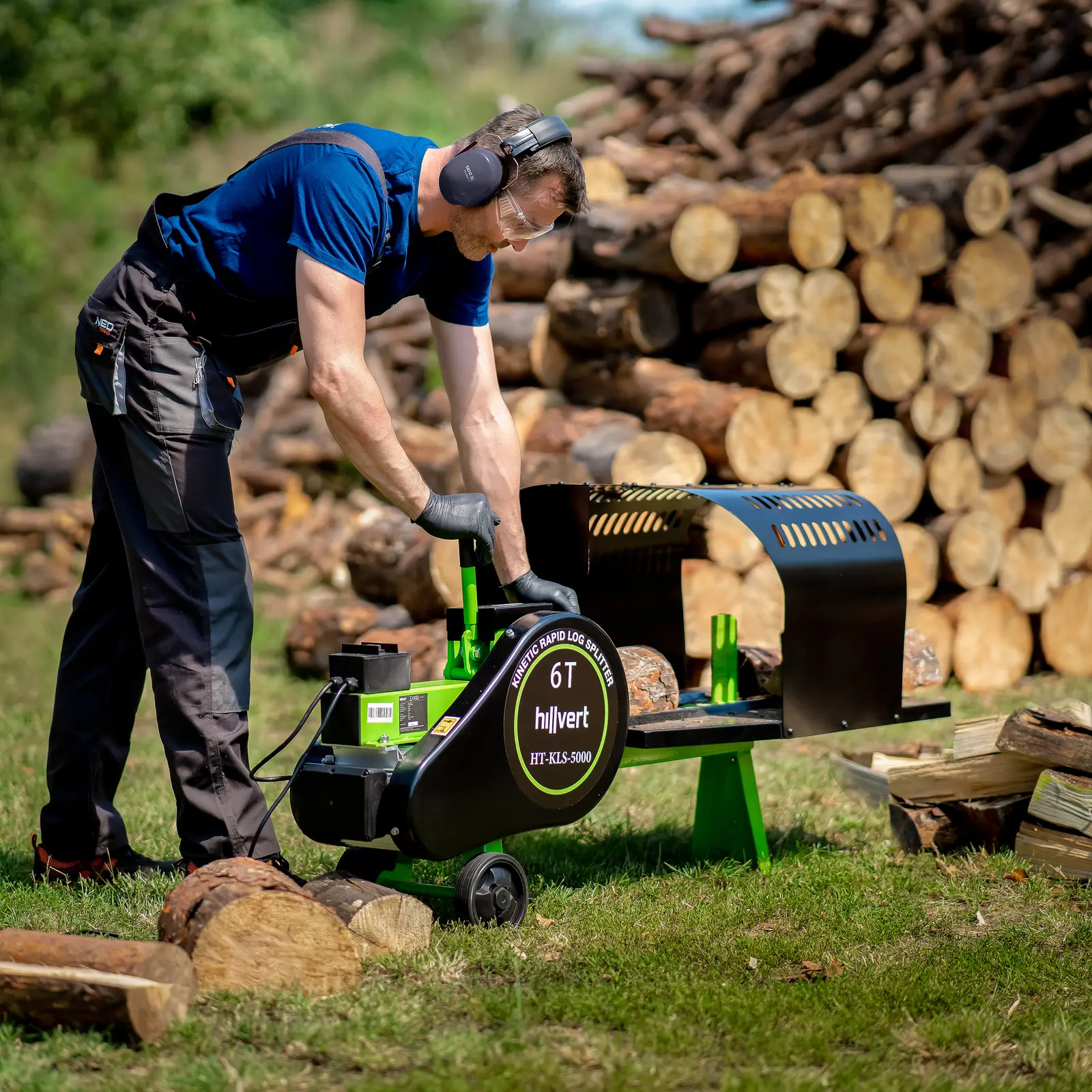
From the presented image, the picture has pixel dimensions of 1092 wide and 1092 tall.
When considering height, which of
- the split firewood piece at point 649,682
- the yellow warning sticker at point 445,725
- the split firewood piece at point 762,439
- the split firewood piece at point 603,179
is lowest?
the split firewood piece at point 649,682

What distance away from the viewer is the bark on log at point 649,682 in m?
4.12

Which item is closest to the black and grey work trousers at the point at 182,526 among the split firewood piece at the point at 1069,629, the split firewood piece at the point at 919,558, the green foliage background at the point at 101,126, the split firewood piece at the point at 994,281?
the split firewood piece at the point at 919,558

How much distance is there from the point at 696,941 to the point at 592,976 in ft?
1.31

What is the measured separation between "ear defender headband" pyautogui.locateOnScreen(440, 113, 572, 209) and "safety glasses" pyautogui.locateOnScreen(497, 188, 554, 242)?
0.10 ft

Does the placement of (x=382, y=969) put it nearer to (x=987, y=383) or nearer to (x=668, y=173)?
(x=987, y=383)

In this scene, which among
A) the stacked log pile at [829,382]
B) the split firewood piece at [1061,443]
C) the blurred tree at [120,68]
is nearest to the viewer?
the stacked log pile at [829,382]

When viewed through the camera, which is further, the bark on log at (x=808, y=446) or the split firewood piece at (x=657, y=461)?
the bark on log at (x=808, y=446)

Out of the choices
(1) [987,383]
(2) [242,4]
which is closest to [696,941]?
(1) [987,383]

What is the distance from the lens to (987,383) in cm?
801

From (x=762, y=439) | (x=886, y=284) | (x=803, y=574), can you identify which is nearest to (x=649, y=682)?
(x=803, y=574)

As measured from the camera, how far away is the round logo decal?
3365 mm

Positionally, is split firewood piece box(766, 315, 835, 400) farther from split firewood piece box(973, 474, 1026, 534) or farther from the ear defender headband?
the ear defender headband

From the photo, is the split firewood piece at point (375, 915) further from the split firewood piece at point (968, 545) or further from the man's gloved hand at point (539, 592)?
the split firewood piece at point (968, 545)

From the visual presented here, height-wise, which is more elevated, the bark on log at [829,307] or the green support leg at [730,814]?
the bark on log at [829,307]
